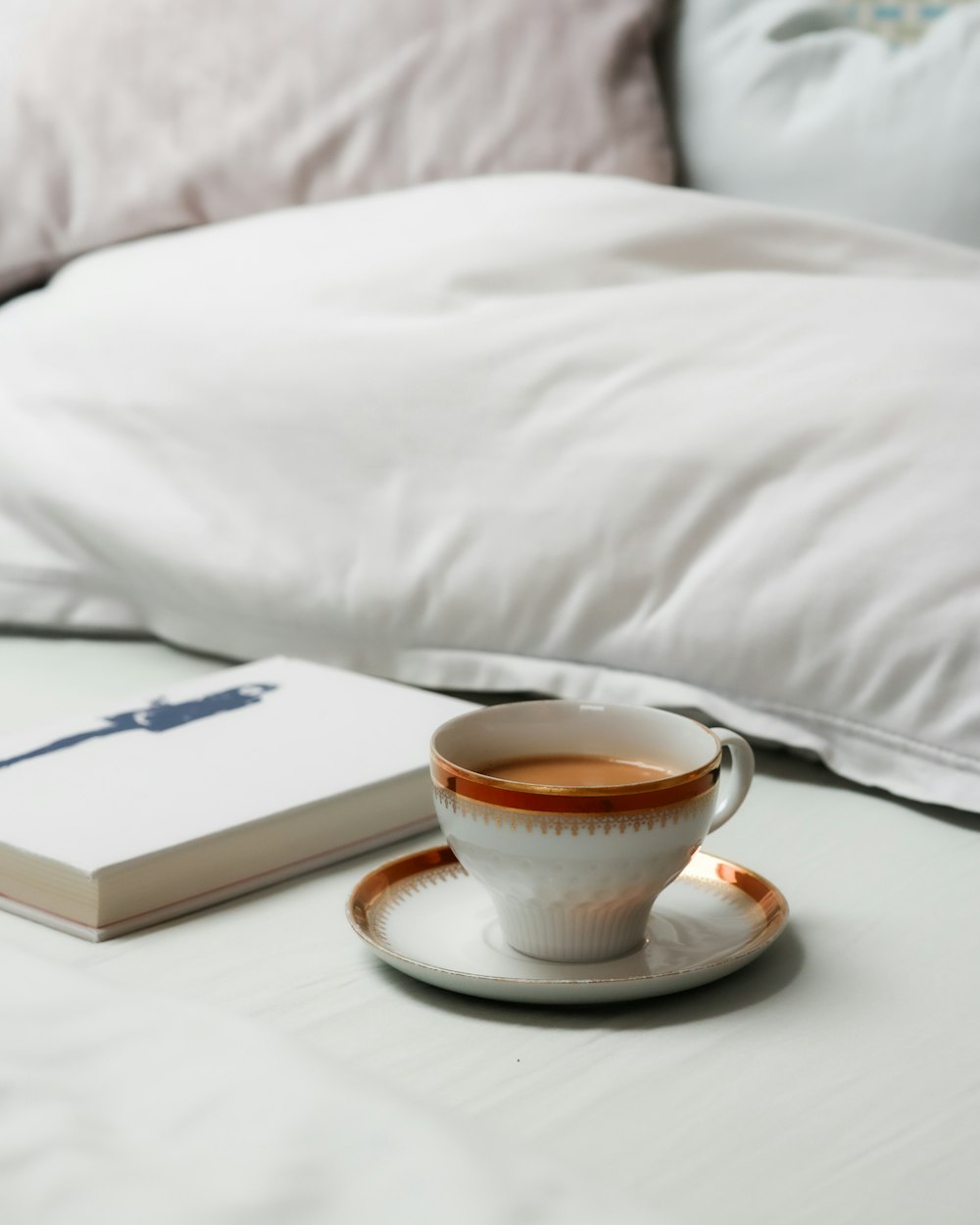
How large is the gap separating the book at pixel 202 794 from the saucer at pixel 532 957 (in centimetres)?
6

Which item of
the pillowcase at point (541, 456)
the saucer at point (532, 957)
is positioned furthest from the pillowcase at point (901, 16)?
the saucer at point (532, 957)

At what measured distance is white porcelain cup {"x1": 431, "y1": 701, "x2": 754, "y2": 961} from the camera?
44cm

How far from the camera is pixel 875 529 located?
640 mm

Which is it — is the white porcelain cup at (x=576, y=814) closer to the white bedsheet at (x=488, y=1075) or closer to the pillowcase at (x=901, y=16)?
the white bedsheet at (x=488, y=1075)

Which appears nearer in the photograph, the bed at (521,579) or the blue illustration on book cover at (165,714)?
the bed at (521,579)

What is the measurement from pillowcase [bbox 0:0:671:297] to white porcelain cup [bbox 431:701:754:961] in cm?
66

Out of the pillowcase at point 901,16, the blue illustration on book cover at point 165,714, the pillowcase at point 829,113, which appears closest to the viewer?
the blue illustration on book cover at point 165,714

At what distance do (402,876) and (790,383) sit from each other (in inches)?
12.5

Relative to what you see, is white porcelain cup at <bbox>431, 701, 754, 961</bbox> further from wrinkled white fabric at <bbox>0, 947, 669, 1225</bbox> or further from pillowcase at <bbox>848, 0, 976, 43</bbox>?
pillowcase at <bbox>848, 0, 976, 43</bbox>

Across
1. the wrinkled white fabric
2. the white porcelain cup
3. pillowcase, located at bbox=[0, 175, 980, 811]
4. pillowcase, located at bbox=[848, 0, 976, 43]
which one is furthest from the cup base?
pillowcase, located at bbox=[848, 0, 976, 43]

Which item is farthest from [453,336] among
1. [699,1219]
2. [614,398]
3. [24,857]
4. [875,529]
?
[699,1219]

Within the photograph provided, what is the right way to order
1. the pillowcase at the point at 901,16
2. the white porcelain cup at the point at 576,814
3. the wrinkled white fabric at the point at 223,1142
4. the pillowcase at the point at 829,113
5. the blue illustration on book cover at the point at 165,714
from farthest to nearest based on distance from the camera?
the pillowcase at the point at 901,16 < the pillowcase at the point at 829,113 < the blue illustration on book cover at the point at 165,714 < the white porcelain cup at the point at 576,814 < the wrinkled white fabric at the point at 223,1142

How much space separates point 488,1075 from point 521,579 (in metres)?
0.35

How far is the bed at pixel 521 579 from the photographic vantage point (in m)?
0.37
